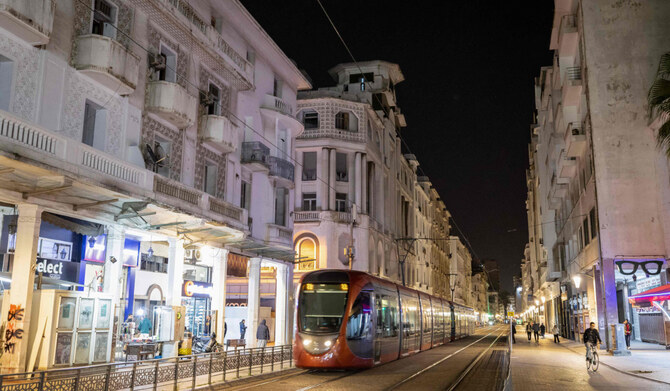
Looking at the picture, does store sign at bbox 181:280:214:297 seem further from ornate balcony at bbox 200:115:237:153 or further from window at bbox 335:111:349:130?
window at bbox 335:111:349:130

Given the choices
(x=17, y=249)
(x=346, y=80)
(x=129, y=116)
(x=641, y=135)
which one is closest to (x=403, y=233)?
(x=346, y=80)

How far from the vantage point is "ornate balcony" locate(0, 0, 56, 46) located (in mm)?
13758

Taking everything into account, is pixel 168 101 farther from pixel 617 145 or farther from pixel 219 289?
pixel 617 145

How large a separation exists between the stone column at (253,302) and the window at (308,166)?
17678mm

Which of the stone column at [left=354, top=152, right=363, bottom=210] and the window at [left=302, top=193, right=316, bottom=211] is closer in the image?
the window at [left=302, top=193, right=316, bottom=211]

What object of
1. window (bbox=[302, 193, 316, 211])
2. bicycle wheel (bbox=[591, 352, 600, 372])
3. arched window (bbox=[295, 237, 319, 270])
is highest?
window (bbox=[302, 193, 316, 211])

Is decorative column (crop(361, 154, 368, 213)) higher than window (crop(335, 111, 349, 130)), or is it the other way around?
window (crop(335, 111, 349, 130))

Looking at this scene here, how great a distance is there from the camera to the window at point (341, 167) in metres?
45.6

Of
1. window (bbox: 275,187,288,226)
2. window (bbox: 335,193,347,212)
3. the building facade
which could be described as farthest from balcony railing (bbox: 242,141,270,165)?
window (bbox: 335,193,347,212)

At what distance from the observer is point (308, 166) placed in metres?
45.2

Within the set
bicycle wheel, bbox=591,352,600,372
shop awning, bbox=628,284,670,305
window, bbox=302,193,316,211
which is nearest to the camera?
bicycle wheel, bbox=591,352,600,372

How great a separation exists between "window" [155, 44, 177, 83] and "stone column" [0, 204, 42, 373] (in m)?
8.04

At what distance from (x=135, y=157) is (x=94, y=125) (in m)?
1.66

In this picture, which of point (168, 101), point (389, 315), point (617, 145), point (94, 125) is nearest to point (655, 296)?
point (389, 315)
